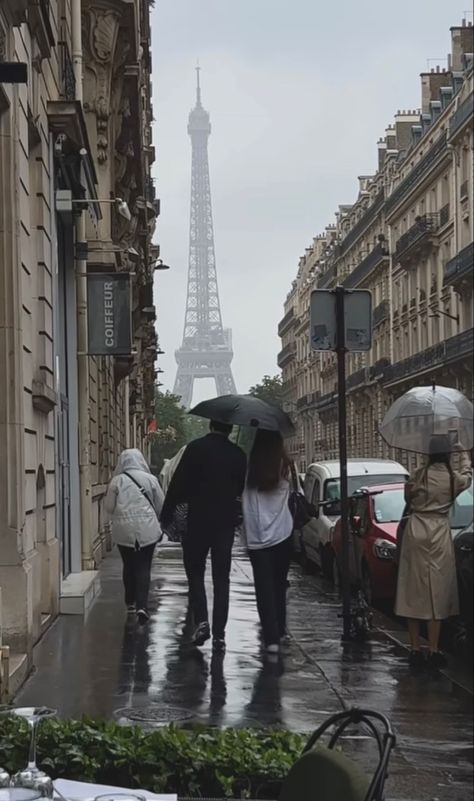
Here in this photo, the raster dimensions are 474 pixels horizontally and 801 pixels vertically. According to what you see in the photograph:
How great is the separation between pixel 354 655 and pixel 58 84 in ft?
30.2

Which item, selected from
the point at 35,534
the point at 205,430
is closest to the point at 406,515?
the point at 205,430

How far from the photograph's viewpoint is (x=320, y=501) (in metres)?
6.76

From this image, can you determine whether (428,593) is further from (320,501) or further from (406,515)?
(320,501)

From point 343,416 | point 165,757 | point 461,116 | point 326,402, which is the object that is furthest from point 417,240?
point 165,757

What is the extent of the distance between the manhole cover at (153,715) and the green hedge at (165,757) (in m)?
0.40

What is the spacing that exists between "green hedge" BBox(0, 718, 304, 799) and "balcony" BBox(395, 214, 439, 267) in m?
1.99

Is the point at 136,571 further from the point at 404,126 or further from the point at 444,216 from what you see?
the point at 444,216

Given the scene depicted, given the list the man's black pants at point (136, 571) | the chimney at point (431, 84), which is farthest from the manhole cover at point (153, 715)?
the man's black pants at point (136, 571)

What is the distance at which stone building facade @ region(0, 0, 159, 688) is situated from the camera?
741 centimetres

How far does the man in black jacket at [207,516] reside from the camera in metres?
6.22

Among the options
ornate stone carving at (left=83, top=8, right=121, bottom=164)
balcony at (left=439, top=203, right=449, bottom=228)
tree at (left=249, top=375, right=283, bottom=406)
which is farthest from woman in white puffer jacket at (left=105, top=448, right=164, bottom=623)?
ornate stone carving at (left=83, top=8, right=121, bottom=164)

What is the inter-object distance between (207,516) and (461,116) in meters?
5.13

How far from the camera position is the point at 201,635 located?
6.64 meters

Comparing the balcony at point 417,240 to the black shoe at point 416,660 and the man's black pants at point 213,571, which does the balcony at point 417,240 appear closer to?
the black shoe at point 416,660
